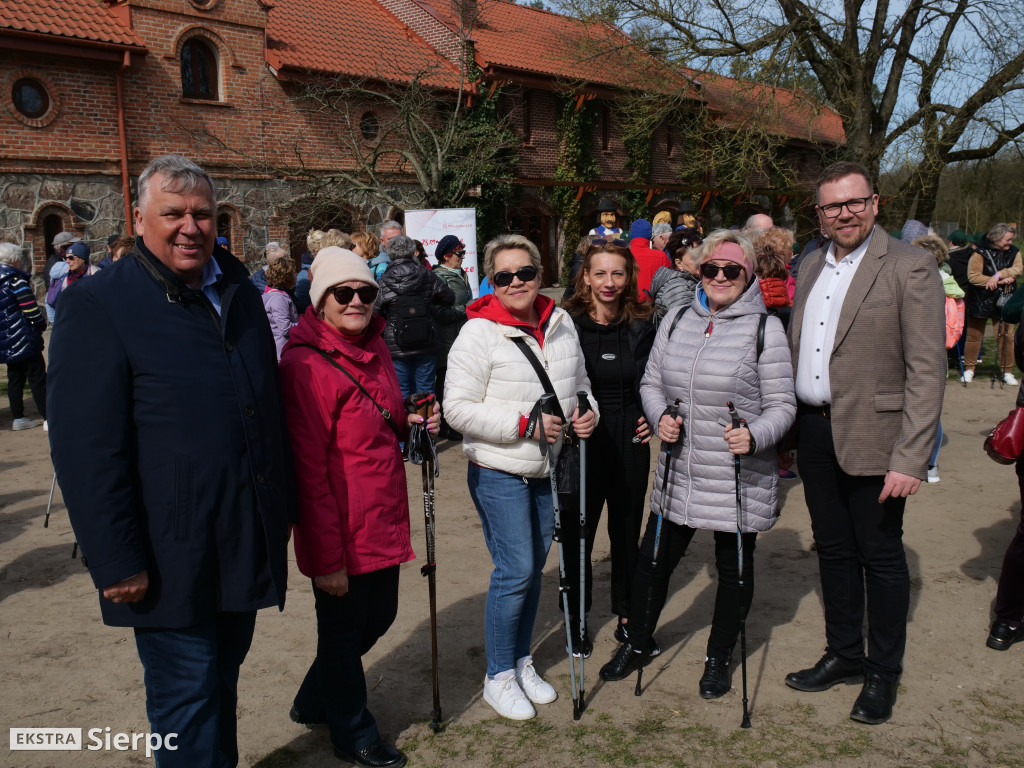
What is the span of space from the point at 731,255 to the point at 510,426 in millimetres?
1241

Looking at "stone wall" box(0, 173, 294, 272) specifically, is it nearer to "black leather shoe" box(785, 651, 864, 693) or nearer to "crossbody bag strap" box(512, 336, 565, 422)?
"crossbody bag strap" box(512, 336, 565, 422)

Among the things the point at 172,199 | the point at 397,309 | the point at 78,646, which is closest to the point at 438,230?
the point at 397,309

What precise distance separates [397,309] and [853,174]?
180 inches

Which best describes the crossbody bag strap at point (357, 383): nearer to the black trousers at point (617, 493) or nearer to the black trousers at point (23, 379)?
the black trousers at point (617, 493)

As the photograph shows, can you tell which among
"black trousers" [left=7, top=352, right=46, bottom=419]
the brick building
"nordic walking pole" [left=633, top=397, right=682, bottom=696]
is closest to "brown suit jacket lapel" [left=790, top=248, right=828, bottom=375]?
"nordic walking pole" [left=633, top=397, right=682, bottom=696]

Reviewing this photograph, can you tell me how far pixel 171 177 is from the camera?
2.53 m

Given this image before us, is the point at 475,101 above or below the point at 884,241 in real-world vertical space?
above

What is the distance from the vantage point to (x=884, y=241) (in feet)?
11.5

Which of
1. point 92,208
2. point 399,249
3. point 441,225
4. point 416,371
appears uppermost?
point 92,208

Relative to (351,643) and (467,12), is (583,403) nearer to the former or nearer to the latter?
(351,643)

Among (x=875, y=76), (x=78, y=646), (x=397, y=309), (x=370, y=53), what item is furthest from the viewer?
(x=370, y=53)

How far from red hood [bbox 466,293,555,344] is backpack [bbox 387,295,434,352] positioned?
3.72 m

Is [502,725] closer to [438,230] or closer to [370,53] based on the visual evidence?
[438,230]

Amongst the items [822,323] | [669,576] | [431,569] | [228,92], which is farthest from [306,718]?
[228,92]
